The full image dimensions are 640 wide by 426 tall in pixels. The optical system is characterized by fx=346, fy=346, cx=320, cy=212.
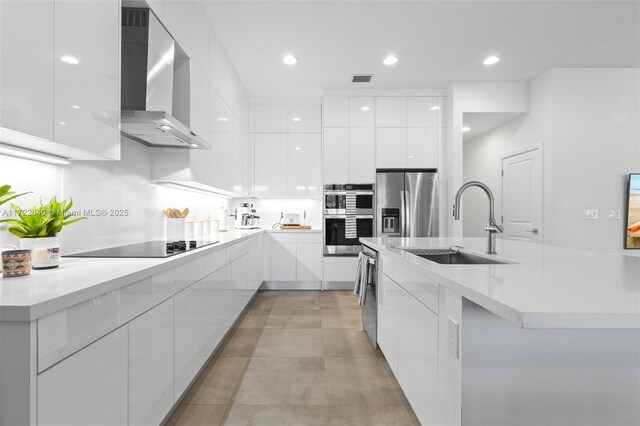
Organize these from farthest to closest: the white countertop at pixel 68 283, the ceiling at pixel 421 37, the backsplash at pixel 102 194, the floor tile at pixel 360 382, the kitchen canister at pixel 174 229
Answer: the ceiling at pixel 421 37 < the kitchen canister at pixel 174 229 < the floor tile at pixel 360 382 < the backsplash at pixel 102 194 < the white countertop at pixel 68 283

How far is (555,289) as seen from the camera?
3.25 feet

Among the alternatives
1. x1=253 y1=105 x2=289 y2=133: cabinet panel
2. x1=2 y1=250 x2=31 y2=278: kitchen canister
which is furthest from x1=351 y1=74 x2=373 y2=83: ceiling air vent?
x1=2 y1=250 x2=31 y2=278: kitchen canister

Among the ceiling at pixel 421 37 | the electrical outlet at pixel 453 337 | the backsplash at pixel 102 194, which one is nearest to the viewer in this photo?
the electrical outlet at pixel 453 337

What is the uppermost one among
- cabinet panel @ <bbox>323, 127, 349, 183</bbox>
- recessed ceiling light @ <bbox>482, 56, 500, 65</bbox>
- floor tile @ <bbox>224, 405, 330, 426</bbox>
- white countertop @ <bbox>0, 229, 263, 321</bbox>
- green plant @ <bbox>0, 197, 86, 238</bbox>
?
recessed ceiling light @ <bbox>482, 56, 500, 65</bbox>

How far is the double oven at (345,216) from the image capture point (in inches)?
197

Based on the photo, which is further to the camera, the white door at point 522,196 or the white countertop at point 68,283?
the white door at point 522,196

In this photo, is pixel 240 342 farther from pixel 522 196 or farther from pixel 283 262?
pixel 522 196

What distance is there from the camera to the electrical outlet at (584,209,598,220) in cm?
428

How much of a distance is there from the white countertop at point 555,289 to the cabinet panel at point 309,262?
3463mm

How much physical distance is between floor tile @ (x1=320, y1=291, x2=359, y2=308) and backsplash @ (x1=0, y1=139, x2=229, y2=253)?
2205 mm

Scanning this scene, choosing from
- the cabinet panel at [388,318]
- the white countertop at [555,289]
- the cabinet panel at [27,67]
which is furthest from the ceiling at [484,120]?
the cabinet panel at [27,67]

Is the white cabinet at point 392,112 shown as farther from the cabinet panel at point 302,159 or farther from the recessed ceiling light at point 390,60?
the cabinet panel at point 302,159

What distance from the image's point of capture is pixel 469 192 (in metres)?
6.57

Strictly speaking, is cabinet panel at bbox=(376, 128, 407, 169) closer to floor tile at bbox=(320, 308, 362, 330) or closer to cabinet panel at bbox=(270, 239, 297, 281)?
cabinet panel at bbox=(270, 239, 297, 281)
